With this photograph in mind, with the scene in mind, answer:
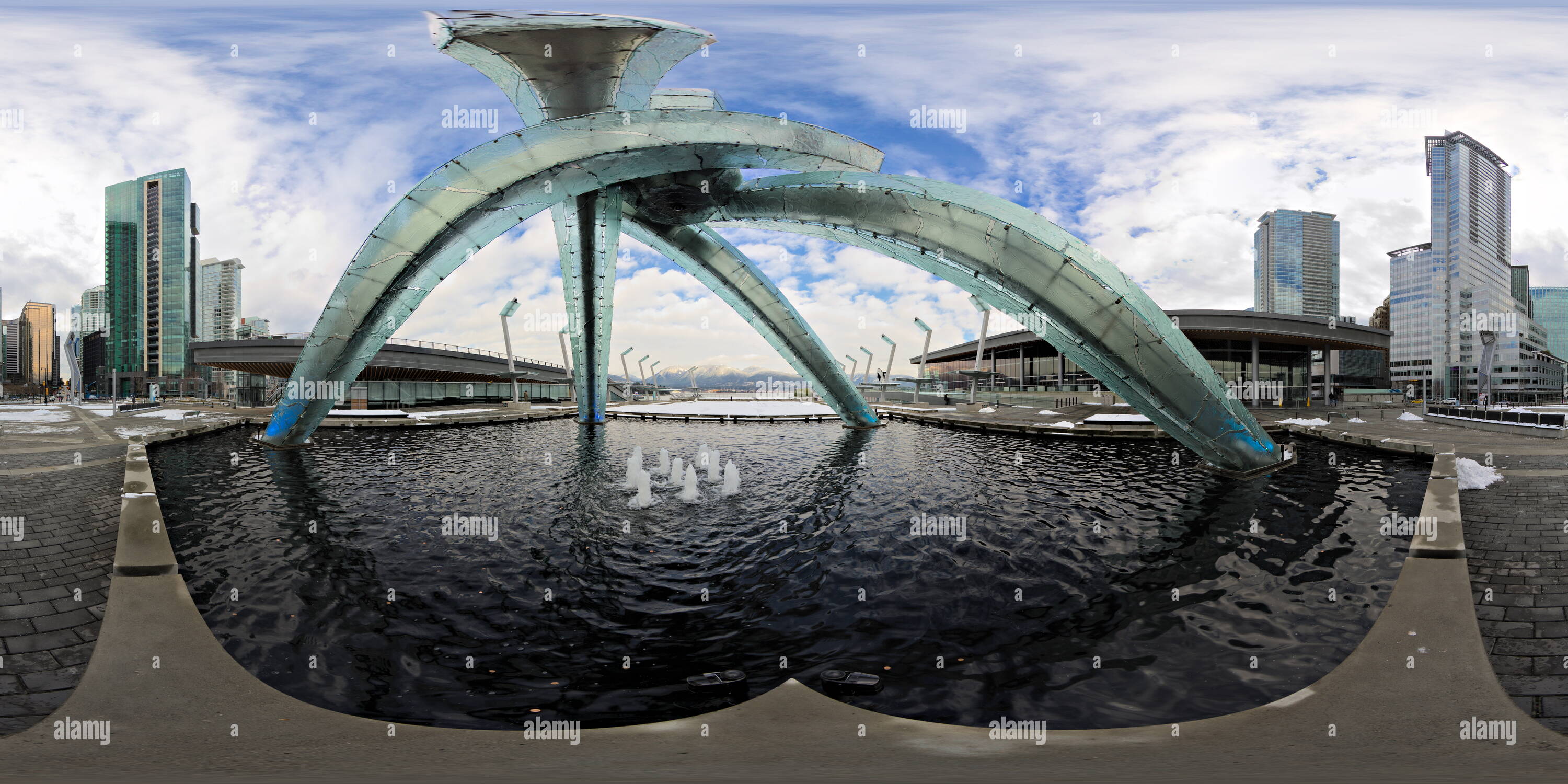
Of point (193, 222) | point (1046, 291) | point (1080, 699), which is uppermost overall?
point (193, 222)

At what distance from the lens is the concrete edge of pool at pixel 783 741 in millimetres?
3910

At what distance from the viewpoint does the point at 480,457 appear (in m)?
20.6

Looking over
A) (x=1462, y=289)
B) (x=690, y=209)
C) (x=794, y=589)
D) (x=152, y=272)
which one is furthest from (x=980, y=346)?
(x=152, y=272)

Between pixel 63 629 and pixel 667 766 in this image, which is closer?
pixel 667 766

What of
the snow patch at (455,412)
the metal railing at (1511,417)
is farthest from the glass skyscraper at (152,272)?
the metal railing at (1511,417)

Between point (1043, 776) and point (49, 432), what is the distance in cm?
4012

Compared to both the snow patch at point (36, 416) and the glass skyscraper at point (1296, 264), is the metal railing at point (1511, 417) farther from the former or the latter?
the glass skyscraper at point (1296, 264)

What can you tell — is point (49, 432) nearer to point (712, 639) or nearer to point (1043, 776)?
point (712, 639)

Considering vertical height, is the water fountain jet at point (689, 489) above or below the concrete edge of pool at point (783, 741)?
above

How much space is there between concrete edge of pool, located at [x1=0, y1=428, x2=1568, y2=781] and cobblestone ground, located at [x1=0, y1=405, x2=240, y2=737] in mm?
659

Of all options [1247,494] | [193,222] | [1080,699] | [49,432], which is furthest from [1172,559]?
[193,222]

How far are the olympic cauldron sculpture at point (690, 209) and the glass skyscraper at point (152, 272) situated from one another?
14172 centimetres

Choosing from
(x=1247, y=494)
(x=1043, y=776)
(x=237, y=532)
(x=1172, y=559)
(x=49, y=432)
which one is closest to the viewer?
(x=1043, y=776)

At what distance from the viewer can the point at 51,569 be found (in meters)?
7.90
